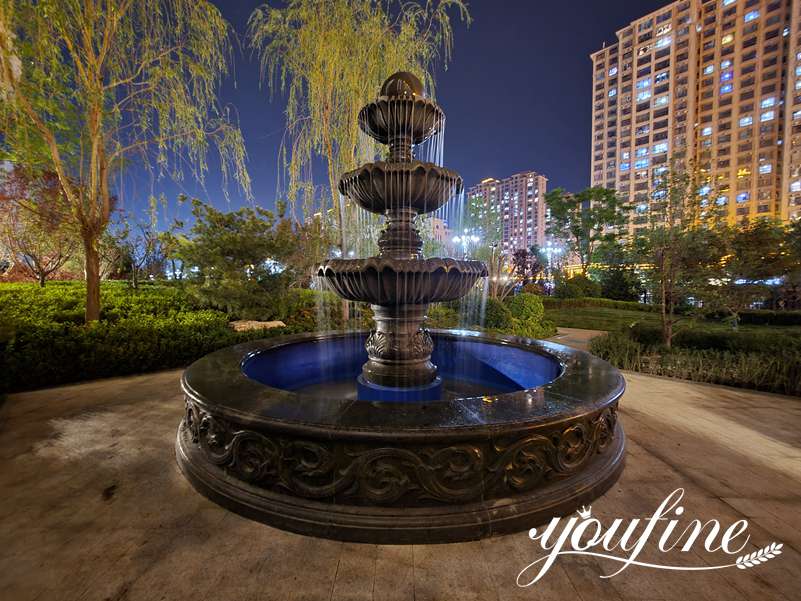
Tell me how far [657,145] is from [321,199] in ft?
338

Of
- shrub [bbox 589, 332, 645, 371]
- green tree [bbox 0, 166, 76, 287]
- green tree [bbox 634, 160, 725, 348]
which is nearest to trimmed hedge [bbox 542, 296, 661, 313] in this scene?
green tree [bbox 634, 160, 725, 348]

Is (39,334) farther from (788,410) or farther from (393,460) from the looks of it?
(788,410)

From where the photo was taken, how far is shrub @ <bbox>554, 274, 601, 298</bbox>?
27906mm

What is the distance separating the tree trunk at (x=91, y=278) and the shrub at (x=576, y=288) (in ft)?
92.8

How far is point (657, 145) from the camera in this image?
84.1 metres

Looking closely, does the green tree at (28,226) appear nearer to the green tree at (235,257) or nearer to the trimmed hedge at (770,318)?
the green tree at (235,257)

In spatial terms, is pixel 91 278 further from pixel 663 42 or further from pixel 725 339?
pixel 663 42

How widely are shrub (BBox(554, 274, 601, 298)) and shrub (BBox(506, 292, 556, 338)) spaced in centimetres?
1487

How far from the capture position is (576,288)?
91.8ft

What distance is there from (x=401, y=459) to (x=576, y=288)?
29108 millimetres

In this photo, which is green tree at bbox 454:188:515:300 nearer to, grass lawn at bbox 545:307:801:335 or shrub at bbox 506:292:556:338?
shrub at bbox 506:292:556:338

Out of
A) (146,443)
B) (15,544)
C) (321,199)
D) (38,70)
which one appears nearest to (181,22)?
(38,70)

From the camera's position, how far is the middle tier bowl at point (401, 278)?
12.6 feet

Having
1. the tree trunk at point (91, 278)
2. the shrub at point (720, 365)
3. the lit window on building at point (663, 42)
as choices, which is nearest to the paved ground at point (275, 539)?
the shrub at point (720, 365)
